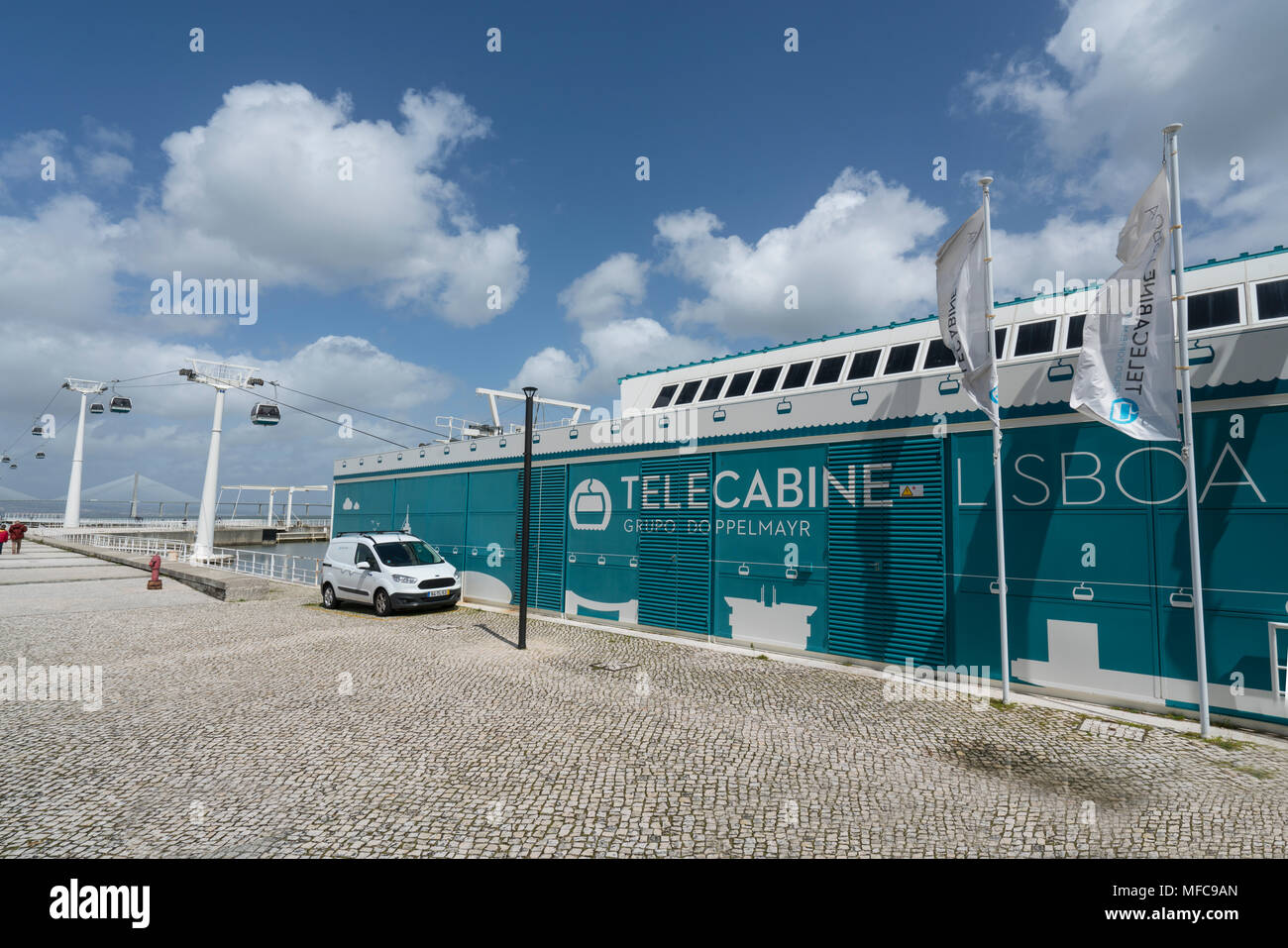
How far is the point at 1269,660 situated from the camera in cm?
764

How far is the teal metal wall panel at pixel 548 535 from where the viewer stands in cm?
1636

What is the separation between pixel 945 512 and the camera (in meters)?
10.2

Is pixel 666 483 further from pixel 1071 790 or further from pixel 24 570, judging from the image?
pixel 24 570

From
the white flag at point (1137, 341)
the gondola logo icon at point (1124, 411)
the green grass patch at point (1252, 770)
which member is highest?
the white flag at point (1137, 341)

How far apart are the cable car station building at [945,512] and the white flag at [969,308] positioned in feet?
2.75

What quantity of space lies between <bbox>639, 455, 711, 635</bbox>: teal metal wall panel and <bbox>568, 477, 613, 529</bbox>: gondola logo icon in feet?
3.72

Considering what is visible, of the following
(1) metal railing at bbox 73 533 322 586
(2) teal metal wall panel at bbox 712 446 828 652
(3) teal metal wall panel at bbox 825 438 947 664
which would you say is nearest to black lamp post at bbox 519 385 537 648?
(2) teal metal wall panel at bbox 712 446 828 652

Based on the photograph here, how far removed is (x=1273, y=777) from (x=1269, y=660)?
2.07 metres

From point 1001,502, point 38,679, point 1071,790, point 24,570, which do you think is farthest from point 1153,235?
point 24,570

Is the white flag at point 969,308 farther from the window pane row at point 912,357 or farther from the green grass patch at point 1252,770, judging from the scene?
the green grass patch at point 1252,770

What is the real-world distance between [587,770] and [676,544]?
771 centimetres
